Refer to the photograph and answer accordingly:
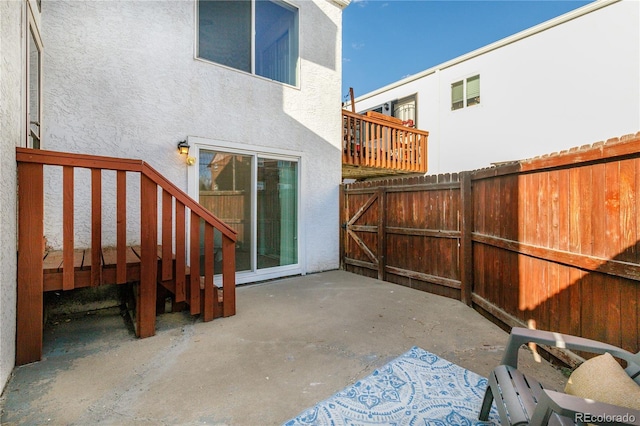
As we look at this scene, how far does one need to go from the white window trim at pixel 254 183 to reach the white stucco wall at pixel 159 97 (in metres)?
0.07

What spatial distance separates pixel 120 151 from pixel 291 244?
9.33 ft

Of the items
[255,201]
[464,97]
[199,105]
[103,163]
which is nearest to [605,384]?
[103,163]

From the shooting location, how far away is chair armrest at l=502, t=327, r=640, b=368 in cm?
148

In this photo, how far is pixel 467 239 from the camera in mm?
3834

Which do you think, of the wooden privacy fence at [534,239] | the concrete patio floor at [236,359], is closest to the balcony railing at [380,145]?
the wooden privacy fence at [534,239]

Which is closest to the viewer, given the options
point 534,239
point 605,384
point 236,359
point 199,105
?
point 605,384

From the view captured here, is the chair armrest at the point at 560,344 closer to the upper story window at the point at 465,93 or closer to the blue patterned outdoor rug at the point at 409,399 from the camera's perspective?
the blue patterned outdoor rug at the point at 409,399

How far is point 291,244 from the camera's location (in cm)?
522

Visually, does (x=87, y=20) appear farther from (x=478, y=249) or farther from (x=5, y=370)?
(x=478, y=249)

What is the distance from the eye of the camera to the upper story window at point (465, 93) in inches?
324

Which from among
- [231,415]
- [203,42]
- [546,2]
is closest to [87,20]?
[203,42]

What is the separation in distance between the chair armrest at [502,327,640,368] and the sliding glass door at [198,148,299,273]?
12.2 feet

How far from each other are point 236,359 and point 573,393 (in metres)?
2.17

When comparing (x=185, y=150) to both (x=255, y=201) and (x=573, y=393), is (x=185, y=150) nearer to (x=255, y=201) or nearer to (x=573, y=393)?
(x=255, y=201)
